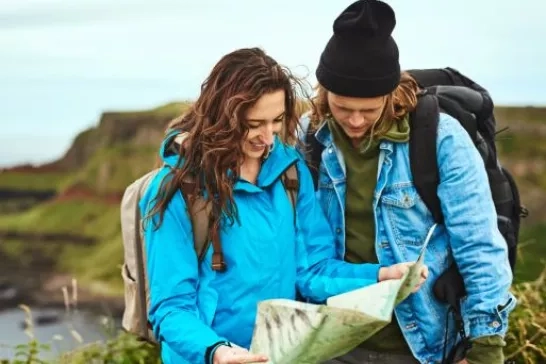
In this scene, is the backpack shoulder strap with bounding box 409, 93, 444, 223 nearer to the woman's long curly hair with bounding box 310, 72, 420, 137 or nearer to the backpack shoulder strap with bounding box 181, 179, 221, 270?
the woman's long curly hair with bounding box 310, 72, 420, 137

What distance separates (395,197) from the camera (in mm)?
3240

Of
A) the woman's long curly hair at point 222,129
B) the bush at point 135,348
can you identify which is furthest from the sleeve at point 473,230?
the bush at point 135,348

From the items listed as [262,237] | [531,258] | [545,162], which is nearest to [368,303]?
[262,237]

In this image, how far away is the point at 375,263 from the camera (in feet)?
Answer: 10.9

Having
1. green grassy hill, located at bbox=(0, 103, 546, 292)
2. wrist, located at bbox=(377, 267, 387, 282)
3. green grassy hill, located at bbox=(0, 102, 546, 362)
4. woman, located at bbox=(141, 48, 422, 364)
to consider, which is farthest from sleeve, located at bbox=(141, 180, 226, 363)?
green grassy hill, located at bbox=(0, 103, 546, 292)

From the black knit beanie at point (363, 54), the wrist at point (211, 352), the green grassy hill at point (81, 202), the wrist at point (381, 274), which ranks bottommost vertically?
the green grassy hill at point (81, 202)

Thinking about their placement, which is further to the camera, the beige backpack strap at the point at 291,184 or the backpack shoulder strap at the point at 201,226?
the beige backpack strap at the point at 291,184

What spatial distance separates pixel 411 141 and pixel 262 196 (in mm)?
594

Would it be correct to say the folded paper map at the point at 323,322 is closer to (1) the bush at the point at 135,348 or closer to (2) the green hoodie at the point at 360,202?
(2) the green hoodie at the point at 360,202

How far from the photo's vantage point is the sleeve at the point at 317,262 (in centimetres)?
316

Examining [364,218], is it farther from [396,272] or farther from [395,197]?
[396,272]

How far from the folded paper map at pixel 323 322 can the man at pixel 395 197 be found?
1.64 ft

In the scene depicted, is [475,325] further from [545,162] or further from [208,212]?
[545,162]

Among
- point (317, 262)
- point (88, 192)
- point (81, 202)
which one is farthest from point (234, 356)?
point (81, 202)
